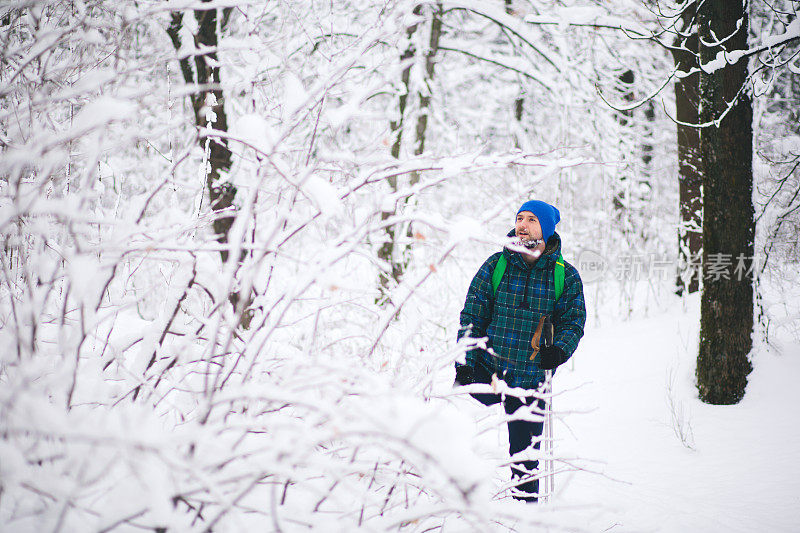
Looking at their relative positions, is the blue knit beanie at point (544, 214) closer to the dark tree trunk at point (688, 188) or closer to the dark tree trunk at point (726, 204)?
the dark tree trunk at point (726, 204)

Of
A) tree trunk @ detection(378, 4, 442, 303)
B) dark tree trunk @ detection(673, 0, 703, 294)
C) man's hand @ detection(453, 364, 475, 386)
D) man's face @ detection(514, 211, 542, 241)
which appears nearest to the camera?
man's hand @ detection(453, 364, 475, 386)

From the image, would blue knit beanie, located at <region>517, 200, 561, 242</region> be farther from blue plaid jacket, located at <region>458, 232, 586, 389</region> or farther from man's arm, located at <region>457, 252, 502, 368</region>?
man's arm, located at <region>457, 252, 502, 368</region>

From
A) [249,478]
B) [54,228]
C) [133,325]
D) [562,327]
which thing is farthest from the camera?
[133,325]

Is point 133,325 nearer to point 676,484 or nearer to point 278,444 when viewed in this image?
point 278,444

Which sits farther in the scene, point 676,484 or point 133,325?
point 133,325

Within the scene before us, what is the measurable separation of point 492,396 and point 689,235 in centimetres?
686

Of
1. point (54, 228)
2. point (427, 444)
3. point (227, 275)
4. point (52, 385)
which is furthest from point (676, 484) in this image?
point (54, 228)

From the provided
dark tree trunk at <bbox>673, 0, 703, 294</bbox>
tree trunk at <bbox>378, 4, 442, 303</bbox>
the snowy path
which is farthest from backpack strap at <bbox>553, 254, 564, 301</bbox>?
dark tree trunk at <bbox>673, 0, 703, 294</bbox>

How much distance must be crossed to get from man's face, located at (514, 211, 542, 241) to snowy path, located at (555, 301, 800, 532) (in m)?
0.81

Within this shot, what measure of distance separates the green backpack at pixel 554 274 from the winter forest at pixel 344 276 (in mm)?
527

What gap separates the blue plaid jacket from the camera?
8.21 ft

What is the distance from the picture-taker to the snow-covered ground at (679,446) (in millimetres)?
2775

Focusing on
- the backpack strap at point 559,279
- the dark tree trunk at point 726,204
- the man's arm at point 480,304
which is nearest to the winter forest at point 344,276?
the dark tree trunk at point 726,204

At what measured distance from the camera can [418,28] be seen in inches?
249
